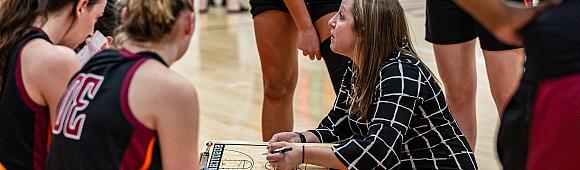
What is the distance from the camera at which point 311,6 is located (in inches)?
141

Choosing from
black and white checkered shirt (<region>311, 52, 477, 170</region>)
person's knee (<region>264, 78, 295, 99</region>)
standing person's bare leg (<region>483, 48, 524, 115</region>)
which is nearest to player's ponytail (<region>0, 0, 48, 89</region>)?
black and white checkered shirt (<region>311, 52, 477, 170</region>)

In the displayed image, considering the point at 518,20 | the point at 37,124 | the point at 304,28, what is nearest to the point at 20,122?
the point at 37,124

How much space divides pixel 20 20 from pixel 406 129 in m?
1.09

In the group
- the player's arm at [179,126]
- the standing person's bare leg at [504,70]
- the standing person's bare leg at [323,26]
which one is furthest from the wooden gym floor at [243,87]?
the player's arm at [179,126]

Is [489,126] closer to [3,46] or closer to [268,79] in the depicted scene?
[268,79]

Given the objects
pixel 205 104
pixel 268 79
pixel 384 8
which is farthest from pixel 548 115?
pixel 205 104

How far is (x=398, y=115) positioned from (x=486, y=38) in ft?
2.97

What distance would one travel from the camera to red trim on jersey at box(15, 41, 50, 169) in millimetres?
2346

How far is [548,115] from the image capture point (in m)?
1.99

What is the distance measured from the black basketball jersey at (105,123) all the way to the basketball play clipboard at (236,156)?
2.15 feet

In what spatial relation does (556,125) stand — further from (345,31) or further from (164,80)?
(345,31)

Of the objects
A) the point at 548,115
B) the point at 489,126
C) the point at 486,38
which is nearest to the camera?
the point at 548,115

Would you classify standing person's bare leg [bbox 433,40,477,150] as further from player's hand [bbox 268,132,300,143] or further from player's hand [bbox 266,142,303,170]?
player's hand [bbox 266,142,303,170]

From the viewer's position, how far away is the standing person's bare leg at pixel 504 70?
354 cm
